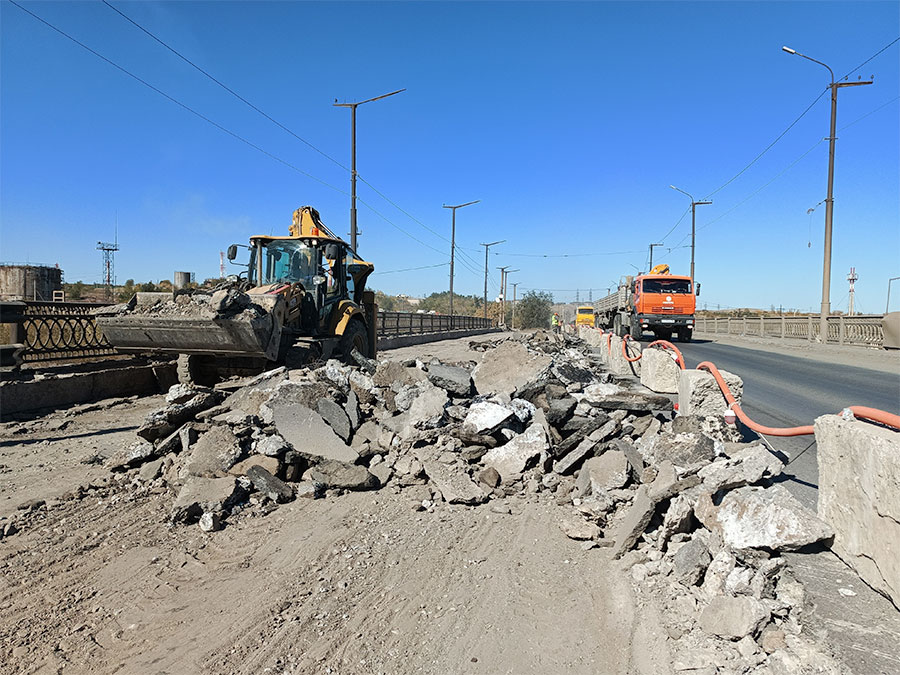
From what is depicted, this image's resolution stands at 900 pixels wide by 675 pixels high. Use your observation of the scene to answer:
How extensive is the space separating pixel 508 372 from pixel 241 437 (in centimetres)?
368

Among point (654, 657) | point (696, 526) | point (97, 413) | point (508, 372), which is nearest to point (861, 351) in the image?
point (508, 372)

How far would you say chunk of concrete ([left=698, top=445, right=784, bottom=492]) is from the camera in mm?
3881

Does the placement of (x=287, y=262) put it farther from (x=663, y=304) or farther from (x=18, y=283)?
(x=663, y=304)

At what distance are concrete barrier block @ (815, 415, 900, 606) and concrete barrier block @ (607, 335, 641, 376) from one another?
301 inches

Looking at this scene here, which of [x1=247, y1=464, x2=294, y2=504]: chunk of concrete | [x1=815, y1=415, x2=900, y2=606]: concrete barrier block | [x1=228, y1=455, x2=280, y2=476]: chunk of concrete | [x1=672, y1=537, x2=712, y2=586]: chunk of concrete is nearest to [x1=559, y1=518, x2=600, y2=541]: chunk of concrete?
[x1=672, y1=537, x2=712, y2=586]: chunk of concrete

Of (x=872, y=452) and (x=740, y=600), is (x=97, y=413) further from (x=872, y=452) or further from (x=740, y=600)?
(x=872, y=452)

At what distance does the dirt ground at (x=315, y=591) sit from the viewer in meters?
2.81

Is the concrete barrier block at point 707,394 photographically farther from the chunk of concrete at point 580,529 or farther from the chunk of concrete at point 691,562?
the chunk of concrete at point 691,562

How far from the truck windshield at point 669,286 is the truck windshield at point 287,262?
1721cm

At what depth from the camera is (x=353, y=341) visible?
11.3 meters

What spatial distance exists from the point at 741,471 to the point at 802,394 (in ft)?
24.7

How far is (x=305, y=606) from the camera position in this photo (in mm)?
3266

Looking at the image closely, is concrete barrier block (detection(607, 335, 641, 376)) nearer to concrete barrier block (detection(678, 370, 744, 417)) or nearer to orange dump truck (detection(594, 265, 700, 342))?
concrete barrier block (detection(678, 370, 744, 417))

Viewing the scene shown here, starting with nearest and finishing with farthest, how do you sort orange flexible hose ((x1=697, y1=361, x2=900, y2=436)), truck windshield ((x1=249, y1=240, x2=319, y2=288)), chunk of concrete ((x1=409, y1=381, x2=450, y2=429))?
1. orange flexible hose ((x1=697, y1=361, x2=900, y2=436))
2. chunk of concrete ((x1=409, y1=381, x2=450, y2=429))
3. truck windshield ((x1=249, y1=240, x2=319, y2=288))
